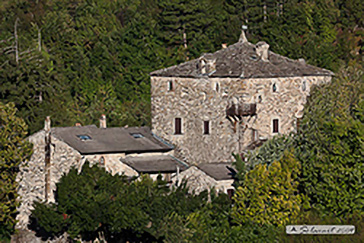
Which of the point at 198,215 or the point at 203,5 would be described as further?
the point at 203,5

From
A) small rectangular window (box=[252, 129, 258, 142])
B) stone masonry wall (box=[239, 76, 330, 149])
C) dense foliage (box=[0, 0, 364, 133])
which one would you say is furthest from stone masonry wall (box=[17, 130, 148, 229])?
dense foliage (box=[0, 0, 364, 133])

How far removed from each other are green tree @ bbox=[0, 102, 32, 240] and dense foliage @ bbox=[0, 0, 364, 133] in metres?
17.0

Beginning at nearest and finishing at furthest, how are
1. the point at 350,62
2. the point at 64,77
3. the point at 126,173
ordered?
the point at 126,173
the point at 350,62
the point at 64,77

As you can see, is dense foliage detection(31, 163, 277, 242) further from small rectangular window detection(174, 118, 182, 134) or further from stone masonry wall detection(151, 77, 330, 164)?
small rectangular window detection(174, 118, 182, 134)

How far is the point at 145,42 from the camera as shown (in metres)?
92.8

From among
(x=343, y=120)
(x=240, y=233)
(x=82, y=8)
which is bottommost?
(x=240, y=233)

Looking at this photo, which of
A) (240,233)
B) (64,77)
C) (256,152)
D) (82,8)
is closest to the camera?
(240,233)

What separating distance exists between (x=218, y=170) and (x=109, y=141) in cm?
778

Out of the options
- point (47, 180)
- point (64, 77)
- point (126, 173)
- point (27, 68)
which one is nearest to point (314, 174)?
point (126, 173)

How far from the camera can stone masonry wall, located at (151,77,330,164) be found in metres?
60.9

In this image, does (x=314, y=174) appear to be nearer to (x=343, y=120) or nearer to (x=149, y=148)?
(x=343, y=120)

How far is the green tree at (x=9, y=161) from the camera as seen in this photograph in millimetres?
59125

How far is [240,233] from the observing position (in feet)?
157

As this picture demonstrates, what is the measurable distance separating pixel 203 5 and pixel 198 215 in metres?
49.7
